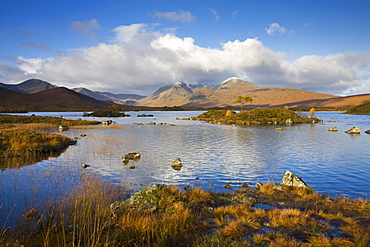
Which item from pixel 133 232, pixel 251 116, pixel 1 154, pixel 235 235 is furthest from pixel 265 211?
pixel 251 116

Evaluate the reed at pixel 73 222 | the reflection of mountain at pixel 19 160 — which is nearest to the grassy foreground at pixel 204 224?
the reed at pixel 73 222

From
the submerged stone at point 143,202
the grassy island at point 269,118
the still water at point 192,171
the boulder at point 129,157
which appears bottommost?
the still water at point 192,171

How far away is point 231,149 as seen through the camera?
32.6 metres

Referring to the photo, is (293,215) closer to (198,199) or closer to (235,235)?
(235,235)

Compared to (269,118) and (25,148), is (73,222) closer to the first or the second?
(25,148)

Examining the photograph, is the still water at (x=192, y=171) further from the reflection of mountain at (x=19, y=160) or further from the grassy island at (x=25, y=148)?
the grassy island at (x=25, y=148)

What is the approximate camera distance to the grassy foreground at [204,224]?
26.1 ft

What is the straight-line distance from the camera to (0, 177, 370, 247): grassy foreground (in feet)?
26.1

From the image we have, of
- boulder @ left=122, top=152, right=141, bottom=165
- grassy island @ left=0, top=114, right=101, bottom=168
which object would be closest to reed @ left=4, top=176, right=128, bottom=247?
boulder @ left=122, top=152, right=141, bottom=165

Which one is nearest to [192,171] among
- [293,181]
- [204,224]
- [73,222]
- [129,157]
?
[129,157]

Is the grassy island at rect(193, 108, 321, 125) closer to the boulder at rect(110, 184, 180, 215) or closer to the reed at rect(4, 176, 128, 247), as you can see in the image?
the boulder at rect(110, 184, 180, 215)

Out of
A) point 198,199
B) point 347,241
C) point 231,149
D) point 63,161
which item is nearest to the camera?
point 347,241

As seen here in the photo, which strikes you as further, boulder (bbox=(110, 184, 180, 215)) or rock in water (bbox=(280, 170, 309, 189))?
rock in water (bbox=(280, 170, 309, 189))

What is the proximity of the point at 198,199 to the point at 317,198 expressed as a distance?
677 centimetres
